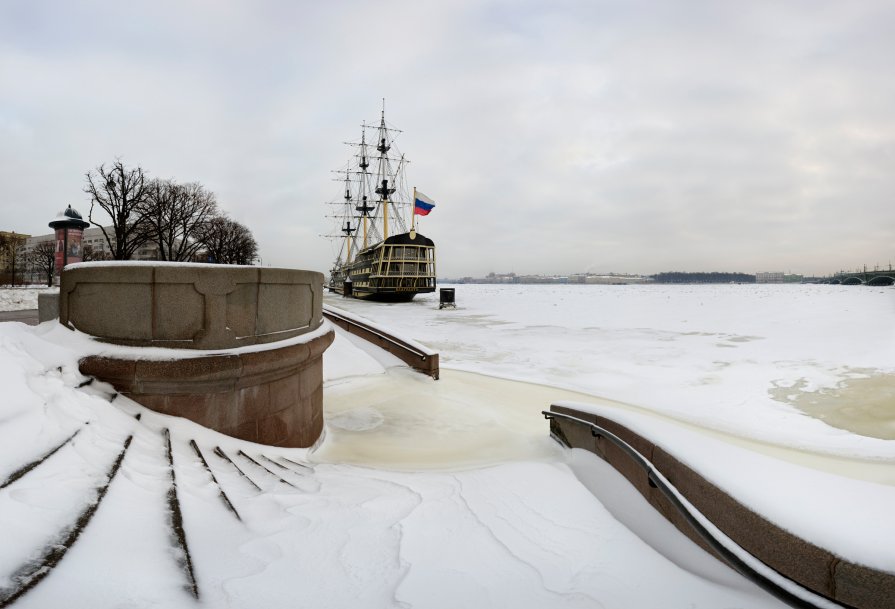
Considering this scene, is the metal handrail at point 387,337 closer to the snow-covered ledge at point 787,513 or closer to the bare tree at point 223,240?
the snow-covered ledge at point 787,513

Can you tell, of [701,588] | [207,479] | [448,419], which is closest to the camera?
[701,588]

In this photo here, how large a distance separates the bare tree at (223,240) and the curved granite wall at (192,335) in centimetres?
4098

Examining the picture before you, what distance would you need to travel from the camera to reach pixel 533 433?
7.75 meters

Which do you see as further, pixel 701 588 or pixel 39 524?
pixel 701 588

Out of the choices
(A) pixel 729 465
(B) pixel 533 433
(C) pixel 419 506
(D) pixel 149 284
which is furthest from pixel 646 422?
(D) pixel 149 284

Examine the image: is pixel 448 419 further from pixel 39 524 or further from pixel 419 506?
pixel 39 524

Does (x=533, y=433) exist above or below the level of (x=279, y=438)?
below

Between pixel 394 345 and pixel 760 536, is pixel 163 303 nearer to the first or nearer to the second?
pixel 760 536

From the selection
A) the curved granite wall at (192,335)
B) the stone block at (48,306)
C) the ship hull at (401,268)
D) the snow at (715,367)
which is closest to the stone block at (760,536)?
the curved granite wall at (192,335)

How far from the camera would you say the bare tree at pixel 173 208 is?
37016mm

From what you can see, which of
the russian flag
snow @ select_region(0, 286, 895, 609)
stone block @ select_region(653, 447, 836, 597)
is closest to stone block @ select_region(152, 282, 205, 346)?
snow @ select_region(0, 286, 895, 609)

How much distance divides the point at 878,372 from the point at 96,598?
59.6ft

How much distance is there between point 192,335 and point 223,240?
54.6 metres

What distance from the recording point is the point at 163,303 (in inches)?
182
